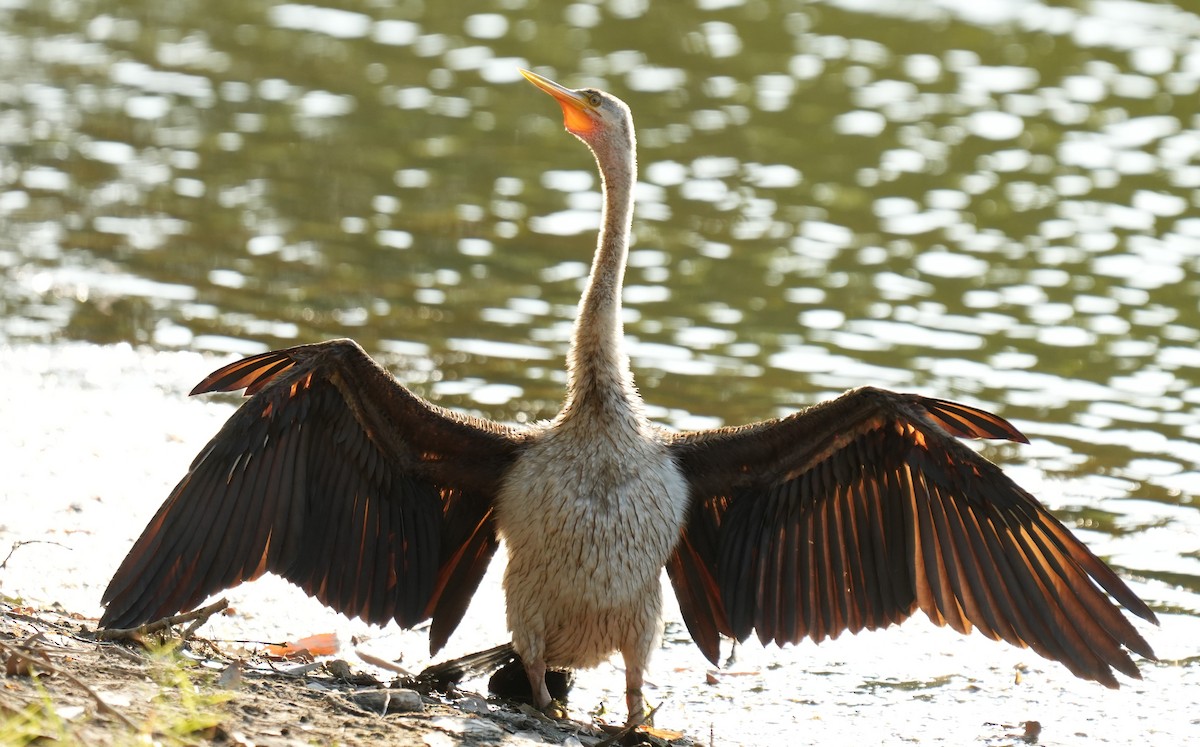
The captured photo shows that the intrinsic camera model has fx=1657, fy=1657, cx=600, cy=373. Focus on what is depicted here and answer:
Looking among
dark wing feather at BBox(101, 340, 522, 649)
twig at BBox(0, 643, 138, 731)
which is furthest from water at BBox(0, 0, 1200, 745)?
twig at BBox(0, 643, 138, 731)

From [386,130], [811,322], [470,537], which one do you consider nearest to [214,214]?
[386,130]

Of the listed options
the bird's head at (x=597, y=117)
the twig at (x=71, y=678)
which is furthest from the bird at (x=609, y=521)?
the twig at (x=71, y=678)

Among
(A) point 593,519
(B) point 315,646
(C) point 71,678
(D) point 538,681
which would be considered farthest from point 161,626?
(A) point 593,519

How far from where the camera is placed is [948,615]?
22.0ft

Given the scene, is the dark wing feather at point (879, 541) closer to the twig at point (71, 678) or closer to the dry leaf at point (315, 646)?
the dry leaf at point (315, 646)

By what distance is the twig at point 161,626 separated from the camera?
638cm

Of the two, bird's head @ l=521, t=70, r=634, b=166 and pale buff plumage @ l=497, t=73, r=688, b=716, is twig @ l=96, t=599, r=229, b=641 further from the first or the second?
bird's head @ l=521, t=70, r=634, b=166

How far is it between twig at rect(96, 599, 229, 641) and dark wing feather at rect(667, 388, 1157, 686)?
198cm

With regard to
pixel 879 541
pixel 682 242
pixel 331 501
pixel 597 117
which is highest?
pixel 682 242

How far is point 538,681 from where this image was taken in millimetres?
6855

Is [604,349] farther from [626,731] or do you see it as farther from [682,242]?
[682,242]

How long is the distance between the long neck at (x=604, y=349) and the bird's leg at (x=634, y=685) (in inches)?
39.3

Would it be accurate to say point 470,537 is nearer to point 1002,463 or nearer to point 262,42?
point 1002,463

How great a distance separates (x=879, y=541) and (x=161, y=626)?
2927 millimetres
